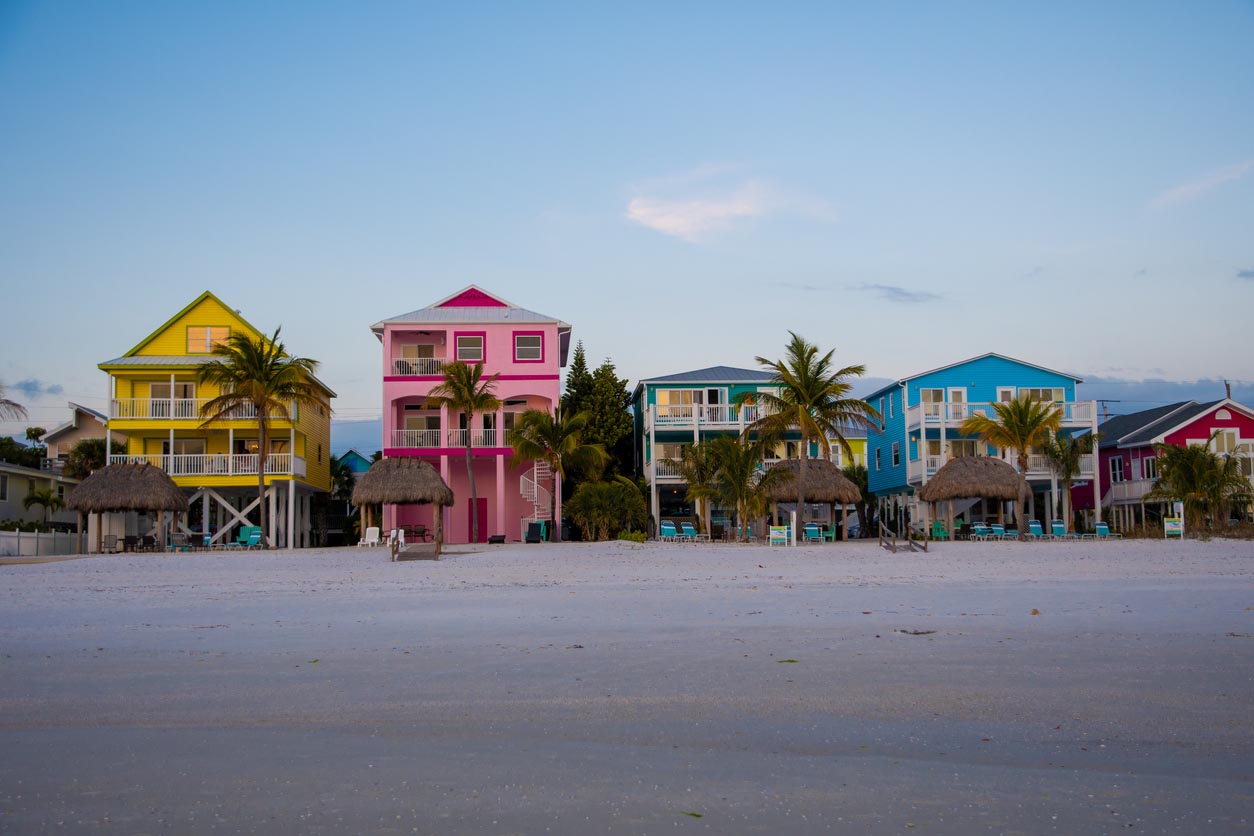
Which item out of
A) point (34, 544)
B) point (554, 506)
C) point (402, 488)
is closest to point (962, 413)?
point (554, 506)

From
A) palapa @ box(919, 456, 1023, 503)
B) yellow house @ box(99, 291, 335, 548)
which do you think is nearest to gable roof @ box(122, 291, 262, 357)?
yellow house @ box(99, 291, 335, 548)

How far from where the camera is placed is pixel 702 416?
38.5 meters

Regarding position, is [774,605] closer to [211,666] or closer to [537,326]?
[211,666]

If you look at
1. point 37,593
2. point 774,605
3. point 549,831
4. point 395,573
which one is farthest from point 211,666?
point 395,573

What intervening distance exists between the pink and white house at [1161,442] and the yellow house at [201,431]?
28661 mm

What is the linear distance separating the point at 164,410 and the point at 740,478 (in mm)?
18486

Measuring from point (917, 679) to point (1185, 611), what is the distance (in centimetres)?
552

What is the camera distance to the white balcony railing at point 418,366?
36.0 meters

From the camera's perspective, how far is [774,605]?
1222cm

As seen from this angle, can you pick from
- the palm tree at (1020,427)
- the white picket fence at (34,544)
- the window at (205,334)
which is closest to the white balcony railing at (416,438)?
the window at (205,334)

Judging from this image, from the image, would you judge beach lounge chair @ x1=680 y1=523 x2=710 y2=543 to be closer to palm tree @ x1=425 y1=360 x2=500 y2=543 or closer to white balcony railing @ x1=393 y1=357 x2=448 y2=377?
palm tree @ x1=425 y1=360 x2=500 y2=543

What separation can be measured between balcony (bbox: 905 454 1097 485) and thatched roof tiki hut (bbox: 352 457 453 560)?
17.4 metres

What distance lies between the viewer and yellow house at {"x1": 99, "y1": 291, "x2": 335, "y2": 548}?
3391 centimetres

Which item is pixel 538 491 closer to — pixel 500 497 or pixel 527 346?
pixel 500 497
